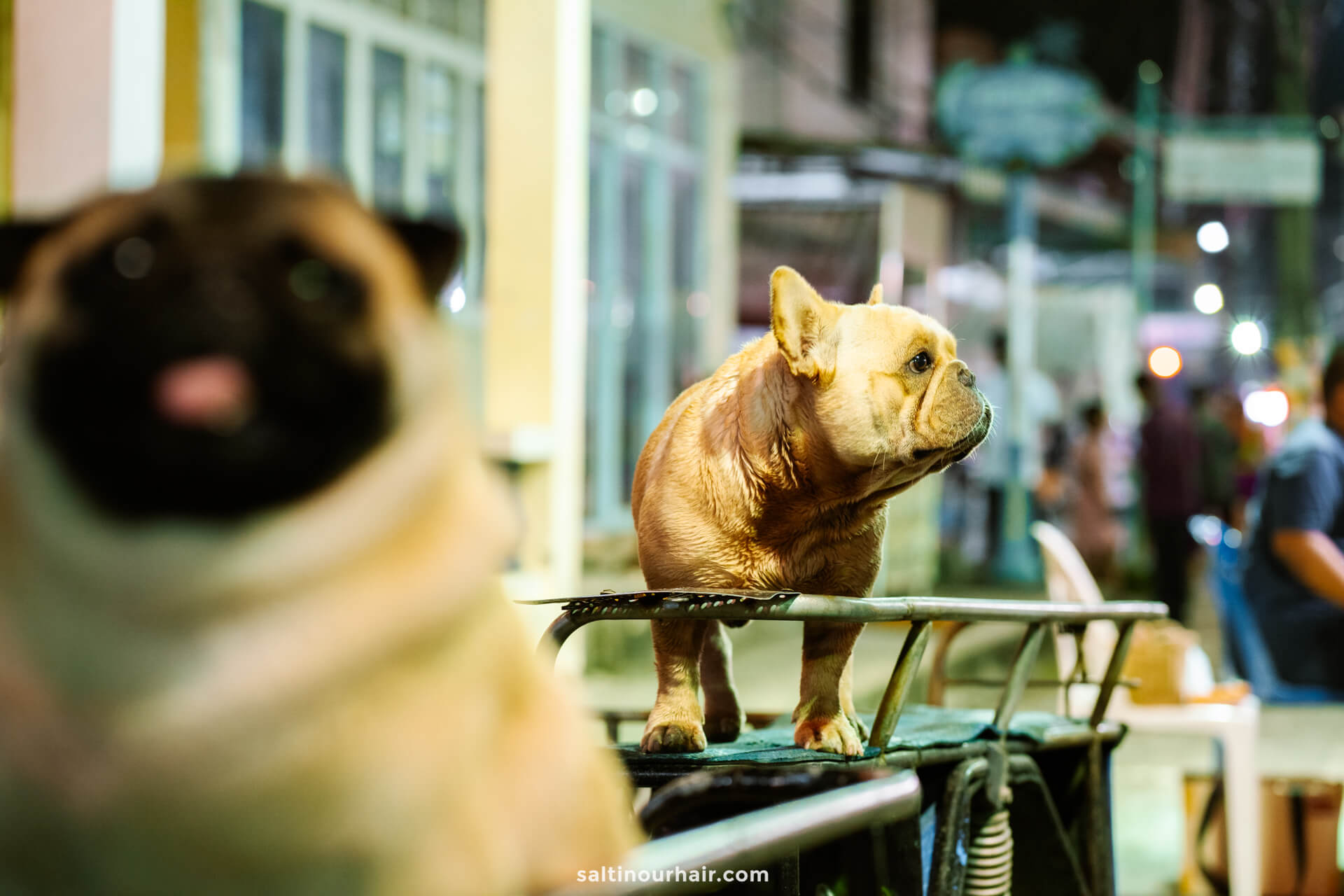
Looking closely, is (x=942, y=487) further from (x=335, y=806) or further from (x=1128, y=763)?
(x=335, y=806)

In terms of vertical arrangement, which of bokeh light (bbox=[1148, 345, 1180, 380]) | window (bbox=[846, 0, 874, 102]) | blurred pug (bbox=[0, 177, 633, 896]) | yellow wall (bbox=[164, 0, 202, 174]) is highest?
window (bbox=[846, 0, 874, 102])

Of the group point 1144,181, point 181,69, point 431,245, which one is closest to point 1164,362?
point 1144,181

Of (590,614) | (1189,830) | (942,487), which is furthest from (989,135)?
(590,614)

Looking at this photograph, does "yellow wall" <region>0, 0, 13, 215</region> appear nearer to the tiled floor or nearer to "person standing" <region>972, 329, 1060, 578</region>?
the tiled floor

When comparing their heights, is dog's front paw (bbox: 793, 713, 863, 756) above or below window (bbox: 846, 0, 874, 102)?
below

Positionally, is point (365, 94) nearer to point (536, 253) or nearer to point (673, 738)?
point (536, 253)

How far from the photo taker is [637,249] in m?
9.48

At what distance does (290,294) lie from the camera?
106 cm

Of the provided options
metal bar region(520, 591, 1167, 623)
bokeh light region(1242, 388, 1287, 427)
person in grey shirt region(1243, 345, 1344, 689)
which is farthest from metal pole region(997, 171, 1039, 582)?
metal bar region(520, 591, 1167, 623)

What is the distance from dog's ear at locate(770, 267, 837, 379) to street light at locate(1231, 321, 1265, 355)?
15877 mm

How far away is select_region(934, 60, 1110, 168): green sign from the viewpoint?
35.8 feet

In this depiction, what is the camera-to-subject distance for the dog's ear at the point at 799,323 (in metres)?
2.08

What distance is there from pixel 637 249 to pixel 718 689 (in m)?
7.32

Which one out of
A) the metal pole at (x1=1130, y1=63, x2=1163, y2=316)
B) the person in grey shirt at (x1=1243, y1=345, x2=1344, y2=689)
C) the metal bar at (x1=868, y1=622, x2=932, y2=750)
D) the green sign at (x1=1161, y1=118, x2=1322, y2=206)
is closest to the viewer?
the metal bar at (x1=868, y1=622, x2=932, y2=750)
